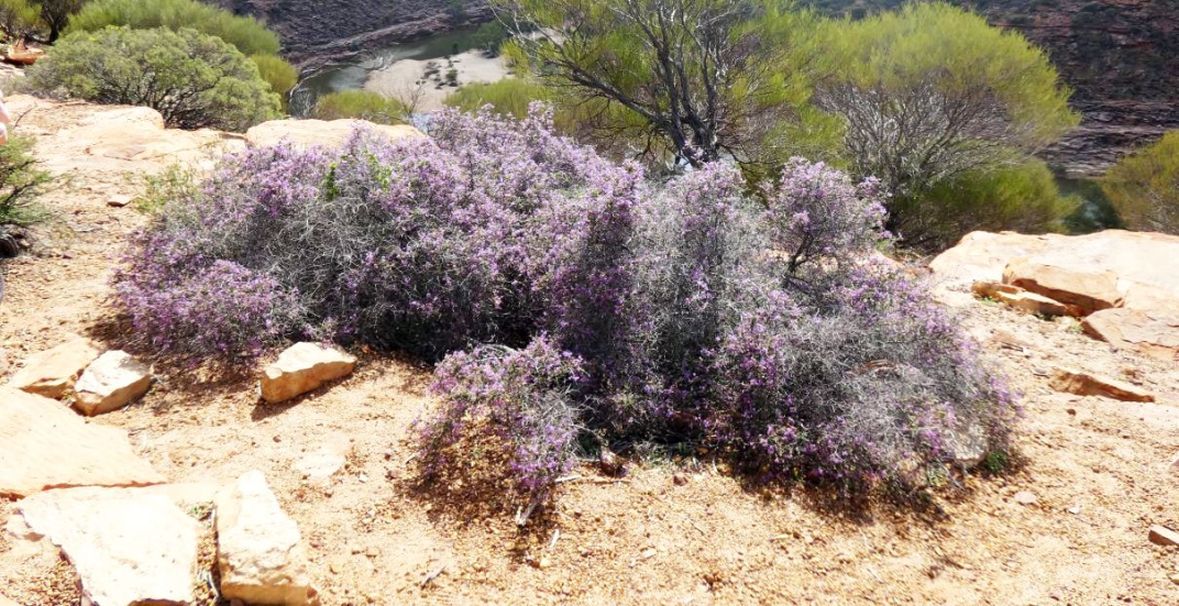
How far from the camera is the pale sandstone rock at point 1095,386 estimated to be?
3.77 m

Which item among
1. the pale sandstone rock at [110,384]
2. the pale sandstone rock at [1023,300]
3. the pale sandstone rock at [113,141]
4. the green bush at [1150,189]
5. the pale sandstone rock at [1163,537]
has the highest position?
the pale sandstone rock at [113,141]

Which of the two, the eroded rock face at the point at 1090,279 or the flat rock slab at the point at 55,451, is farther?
the eroded rock face at the point at 1090,279

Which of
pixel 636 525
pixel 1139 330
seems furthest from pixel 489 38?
pixel 636 525

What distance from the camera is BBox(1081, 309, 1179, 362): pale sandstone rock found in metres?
4.73

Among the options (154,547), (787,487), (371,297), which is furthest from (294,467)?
(787,487)

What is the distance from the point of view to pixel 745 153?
8.28m

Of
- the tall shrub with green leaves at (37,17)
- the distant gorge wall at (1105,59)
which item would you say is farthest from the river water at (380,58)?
the distant gorge wall at (1105,59)

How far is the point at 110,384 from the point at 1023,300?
652cm

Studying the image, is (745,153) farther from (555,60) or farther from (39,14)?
(39,14)

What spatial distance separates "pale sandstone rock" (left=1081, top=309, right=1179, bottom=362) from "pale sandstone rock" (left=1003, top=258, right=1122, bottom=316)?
0.25 metres

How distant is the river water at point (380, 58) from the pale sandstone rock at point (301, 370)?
4000cm

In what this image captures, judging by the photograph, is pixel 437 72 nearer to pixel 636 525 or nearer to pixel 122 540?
pixel 636 525

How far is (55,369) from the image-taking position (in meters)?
2.83

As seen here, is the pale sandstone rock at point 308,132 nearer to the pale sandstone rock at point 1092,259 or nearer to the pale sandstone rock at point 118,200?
the pale sandstone rock at point 118,200
